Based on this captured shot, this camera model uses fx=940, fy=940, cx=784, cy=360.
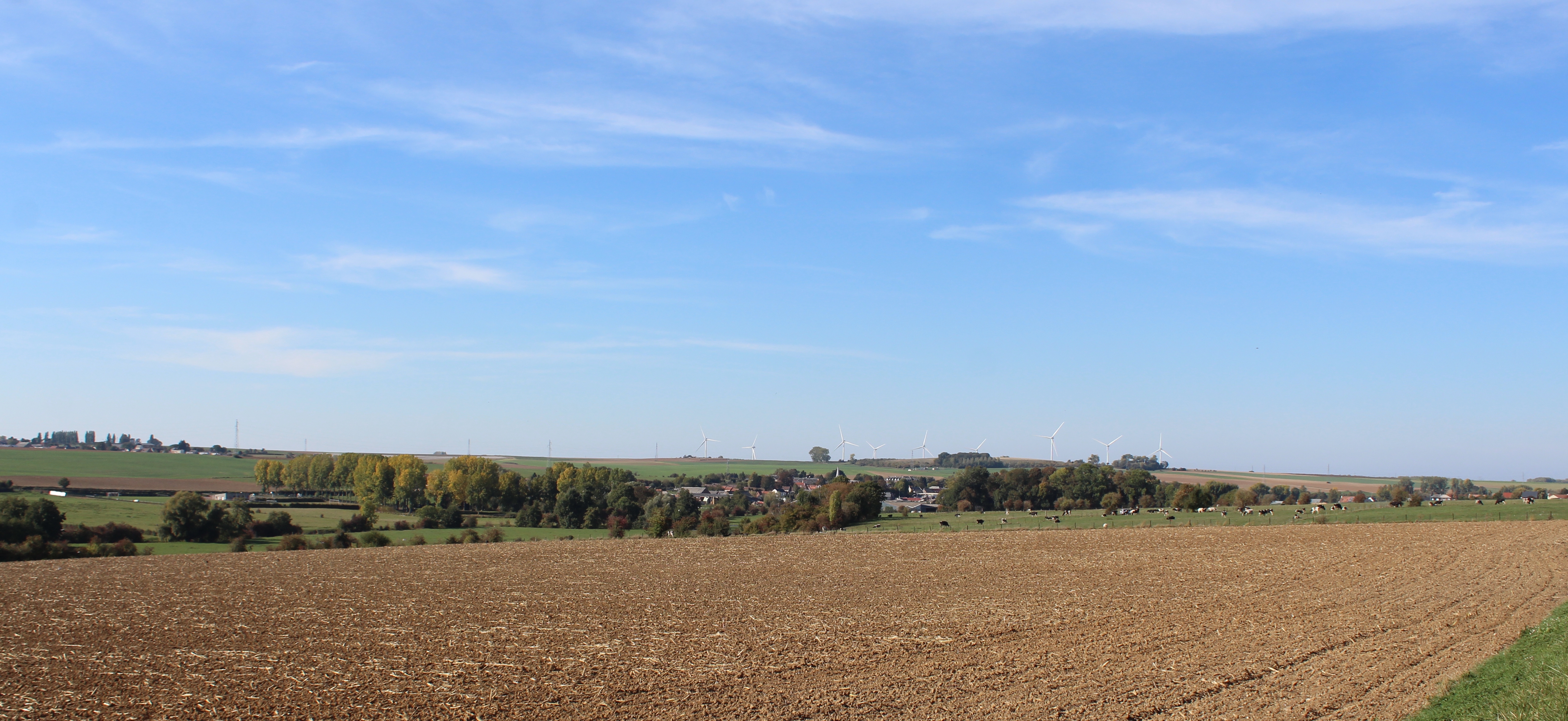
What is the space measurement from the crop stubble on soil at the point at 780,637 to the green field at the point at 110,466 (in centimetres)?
11285

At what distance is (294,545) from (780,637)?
53917 millimetres

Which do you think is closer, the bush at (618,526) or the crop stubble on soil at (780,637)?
the crop stubble on soil at (780,637)

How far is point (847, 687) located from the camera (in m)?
17.8

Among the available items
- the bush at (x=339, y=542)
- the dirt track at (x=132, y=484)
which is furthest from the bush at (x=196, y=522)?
the dirt track at (x=132, y=484)

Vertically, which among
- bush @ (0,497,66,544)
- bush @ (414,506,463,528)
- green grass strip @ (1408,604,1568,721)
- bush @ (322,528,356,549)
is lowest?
bush @ (414,506,463,528)

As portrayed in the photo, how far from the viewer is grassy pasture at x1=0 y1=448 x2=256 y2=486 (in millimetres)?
133750

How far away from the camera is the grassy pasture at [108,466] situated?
133750mm

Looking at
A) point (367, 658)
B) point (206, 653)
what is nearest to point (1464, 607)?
point (367, 658)

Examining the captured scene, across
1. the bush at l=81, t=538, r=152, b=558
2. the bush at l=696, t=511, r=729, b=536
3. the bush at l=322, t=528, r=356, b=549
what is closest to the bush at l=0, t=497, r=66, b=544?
the bush at l=81, t=538, r=152, b=558

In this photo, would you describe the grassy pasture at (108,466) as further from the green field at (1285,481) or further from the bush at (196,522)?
the green field at (1285,481)

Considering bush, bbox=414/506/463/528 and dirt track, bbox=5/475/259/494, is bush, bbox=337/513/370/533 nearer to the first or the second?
bush, bbox=414/506/463/528

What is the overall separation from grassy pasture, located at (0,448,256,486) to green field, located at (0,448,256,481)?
0.13 metres

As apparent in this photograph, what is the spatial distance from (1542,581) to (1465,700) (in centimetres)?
2309

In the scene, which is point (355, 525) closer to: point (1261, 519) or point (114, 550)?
point (114, 550)
